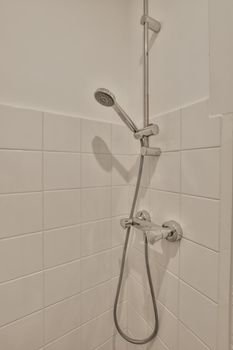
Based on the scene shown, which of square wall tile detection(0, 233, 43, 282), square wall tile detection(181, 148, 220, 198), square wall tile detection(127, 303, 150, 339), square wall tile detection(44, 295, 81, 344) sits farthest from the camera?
square wall tile detection(127, 303, 150, 339)

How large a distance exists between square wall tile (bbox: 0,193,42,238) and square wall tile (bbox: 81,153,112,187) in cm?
21

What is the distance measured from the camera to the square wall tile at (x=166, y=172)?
70cm

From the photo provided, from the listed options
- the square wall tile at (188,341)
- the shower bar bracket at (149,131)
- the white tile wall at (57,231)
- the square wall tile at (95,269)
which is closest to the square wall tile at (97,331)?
the white tile wall at (57,231)

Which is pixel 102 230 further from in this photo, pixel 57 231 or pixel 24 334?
pixel 24 334

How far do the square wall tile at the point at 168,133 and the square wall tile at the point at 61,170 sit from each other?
1.12 feet

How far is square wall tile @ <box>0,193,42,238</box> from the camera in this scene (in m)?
0.66

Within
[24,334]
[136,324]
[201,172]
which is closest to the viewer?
[201,172]

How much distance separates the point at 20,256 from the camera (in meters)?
0.69

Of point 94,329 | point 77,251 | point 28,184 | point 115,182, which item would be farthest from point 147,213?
point 94,329

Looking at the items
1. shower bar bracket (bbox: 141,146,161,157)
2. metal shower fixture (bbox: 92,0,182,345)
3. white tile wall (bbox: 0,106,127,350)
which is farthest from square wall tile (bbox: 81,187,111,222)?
shower bar bracket (bbox: 141,146,161,157)

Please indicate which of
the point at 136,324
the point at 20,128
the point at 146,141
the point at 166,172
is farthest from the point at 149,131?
the point at 136,324

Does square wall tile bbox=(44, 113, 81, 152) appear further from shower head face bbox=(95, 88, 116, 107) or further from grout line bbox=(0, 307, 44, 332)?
grout line bbox=(0, 307, 44, 332)

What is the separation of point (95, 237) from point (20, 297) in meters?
0.35

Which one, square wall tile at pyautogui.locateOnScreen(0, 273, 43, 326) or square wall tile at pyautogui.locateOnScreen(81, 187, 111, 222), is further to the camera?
square wall tile at pyautogui.locateOnScreen(81, 187, 111, 222)
